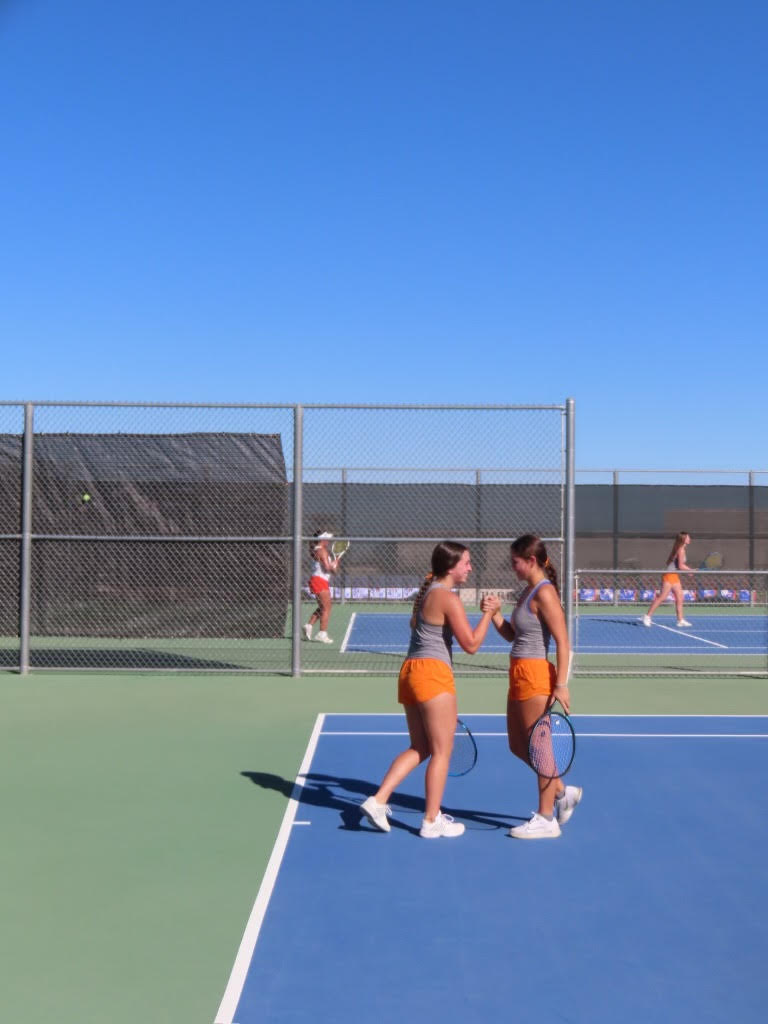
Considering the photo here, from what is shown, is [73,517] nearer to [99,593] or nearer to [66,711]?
[99,593]

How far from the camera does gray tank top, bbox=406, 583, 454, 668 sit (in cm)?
557

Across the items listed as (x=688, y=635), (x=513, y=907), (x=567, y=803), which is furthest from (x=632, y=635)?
(x=513, y=907)

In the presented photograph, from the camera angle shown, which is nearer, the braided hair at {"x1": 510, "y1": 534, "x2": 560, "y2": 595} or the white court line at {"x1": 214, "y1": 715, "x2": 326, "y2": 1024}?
Answer: the white court line at {"x1": 214, "y1": 715, "x2": 326, "y2": 1024}

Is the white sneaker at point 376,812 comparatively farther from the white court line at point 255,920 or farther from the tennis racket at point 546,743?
the tennis racket at point 546,743

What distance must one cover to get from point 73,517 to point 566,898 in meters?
8.39

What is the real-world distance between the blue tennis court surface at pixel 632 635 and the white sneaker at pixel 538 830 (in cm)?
803

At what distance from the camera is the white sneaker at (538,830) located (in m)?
5.52

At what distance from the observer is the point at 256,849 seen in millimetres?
5352

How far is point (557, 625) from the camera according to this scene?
546 cm

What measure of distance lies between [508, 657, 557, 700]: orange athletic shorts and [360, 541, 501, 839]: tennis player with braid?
12.6 inches

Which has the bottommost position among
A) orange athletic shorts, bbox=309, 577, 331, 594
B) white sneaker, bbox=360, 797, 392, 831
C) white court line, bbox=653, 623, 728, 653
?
white court line, bbox=653, 623, 728, 653

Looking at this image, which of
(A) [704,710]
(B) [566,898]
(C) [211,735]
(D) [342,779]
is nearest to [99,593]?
(C) [211,735]

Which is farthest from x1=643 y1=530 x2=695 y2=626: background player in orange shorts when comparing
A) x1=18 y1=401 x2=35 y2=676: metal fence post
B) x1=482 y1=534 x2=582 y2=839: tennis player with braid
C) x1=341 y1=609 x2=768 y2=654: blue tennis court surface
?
x1=482 y1=534 x2=582 y2=839: tennis player with braid

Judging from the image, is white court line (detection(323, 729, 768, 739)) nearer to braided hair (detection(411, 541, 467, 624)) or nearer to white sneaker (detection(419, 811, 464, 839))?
white sneaker (detection(419, 811, 464, 839))
